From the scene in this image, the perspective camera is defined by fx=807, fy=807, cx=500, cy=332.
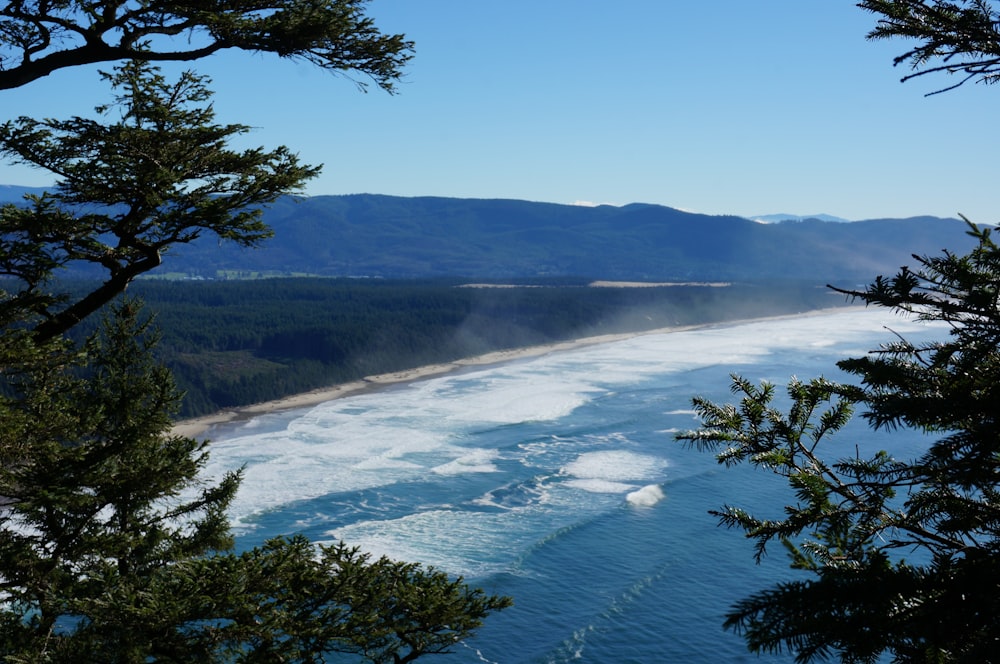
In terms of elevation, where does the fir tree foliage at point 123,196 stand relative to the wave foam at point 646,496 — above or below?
above

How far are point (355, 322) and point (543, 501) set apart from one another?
66784 millimetres

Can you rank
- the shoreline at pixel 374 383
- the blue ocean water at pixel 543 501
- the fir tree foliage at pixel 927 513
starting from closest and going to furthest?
the fir tree foliage at pixel 927 513 < the blue ocean water at pixel 543 501 < the shoreline at pixel 374 383

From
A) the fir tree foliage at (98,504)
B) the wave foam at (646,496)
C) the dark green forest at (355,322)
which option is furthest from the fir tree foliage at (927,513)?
the dark green forest at (355,322)

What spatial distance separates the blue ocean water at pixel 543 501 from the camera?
2808cm

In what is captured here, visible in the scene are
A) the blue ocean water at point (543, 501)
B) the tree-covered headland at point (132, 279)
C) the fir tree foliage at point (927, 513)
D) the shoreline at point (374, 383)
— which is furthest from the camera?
the shoreline at point (374, 383)

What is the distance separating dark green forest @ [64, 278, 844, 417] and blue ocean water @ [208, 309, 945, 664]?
1249cm

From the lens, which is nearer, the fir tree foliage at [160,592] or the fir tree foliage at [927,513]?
the fir tree foliage at [927,513]

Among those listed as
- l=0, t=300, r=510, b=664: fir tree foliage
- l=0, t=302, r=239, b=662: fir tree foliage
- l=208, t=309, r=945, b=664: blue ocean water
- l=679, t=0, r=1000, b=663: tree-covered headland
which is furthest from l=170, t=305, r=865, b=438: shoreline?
Answer: l=679, t=0, r=1000, b=663: tree-covered headland

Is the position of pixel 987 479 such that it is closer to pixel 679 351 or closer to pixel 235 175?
pixel 235 175

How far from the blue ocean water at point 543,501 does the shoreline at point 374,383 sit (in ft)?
9.85

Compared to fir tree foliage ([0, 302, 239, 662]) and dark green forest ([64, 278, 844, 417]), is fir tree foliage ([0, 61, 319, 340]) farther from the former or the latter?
dark green forest ([64, 278, 844, 417])

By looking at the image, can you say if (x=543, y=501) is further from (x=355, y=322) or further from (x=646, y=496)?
(x=355, y=322)

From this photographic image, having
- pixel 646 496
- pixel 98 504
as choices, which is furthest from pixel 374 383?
pixel 98 504

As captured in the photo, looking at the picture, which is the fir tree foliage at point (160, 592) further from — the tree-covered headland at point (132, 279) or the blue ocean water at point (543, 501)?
the blue ocean water at point (543, 501)
